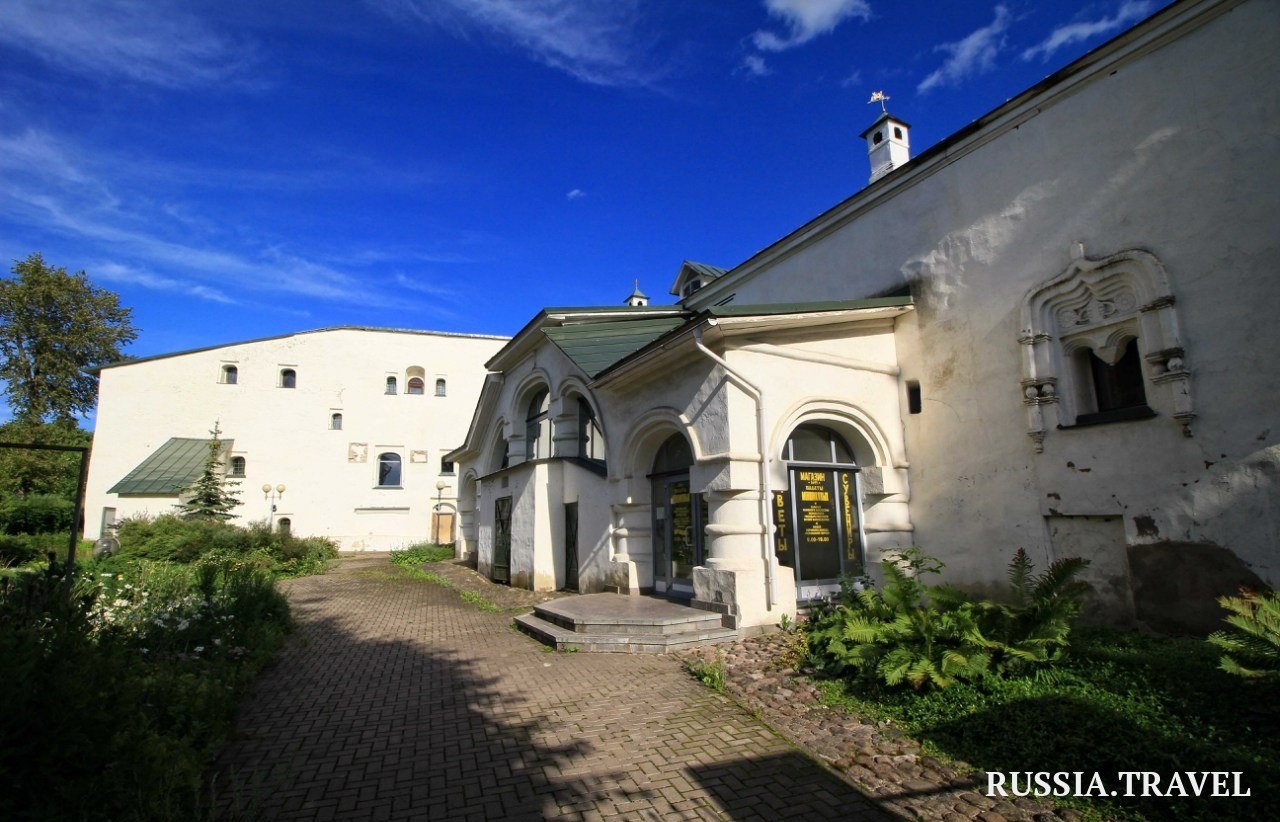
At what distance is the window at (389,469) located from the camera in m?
31.2

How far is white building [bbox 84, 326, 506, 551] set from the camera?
2827 cm

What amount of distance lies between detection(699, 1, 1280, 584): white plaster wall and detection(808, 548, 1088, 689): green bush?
202 cm

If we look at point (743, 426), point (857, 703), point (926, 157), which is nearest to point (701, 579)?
point (743, 426)

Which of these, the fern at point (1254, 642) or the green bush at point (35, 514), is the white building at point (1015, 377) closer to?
the fern at point (1254, 642)

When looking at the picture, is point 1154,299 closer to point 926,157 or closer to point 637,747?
point 926,157

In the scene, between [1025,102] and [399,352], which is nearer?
[1025,102]

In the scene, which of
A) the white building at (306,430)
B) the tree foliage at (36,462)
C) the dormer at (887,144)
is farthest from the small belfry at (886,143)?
the tree foliage at (36,462)

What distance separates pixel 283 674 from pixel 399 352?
27.6 m

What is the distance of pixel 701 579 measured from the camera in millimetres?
8828

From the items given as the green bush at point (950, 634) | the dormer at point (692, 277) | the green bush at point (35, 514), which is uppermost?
the dormer at point (692, 277)

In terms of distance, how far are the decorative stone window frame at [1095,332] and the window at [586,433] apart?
800 cm

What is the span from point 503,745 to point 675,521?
609 cm

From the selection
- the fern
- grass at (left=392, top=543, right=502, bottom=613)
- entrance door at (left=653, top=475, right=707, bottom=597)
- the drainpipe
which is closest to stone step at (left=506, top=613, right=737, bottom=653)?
the drainpipe

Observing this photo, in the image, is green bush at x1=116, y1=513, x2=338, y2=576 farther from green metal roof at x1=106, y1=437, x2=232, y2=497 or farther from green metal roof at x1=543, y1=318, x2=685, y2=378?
green metal roof at x1=543, y1=318, x2=685, y2=378
